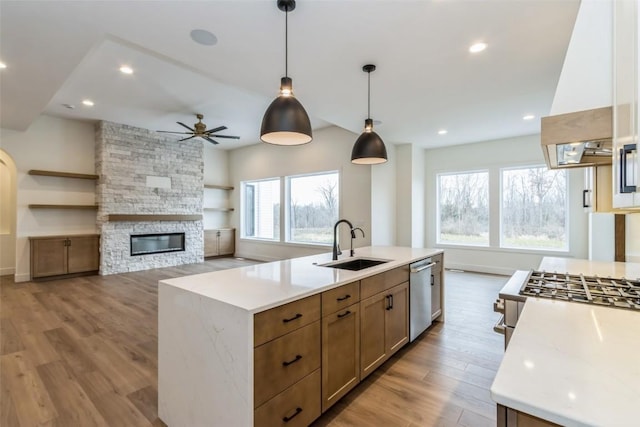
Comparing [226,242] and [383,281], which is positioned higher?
[383,281]

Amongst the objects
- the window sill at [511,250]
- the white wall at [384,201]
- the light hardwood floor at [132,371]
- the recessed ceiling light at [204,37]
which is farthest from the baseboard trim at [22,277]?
the window sill at [511,250]

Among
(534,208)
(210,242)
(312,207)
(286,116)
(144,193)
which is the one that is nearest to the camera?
(286,116)

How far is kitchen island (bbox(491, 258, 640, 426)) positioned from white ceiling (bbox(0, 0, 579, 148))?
219 centimetres

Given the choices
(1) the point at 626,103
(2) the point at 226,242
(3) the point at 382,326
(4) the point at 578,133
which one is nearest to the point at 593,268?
(4) the point at 578,133

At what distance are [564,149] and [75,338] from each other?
14.4 feet

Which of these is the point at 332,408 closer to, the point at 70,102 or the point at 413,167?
the point at 413,167

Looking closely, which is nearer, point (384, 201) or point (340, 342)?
point (340, 342)

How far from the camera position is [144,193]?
270 inches

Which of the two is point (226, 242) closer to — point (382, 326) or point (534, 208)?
point (382, 326)

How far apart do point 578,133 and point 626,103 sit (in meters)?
0.40

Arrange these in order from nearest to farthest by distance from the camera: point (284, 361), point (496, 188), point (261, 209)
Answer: point (284, 361) → point (496, 188) → point (261, 209)

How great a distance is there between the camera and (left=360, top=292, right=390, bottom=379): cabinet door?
7.11ft

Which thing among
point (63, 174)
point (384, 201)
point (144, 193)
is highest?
point (63, 174)

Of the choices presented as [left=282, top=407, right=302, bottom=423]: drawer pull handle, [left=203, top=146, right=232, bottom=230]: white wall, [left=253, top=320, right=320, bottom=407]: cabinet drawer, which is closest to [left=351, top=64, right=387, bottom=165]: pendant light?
[left=253, top=320, right=320, bottom=407]: cabinet drawer
